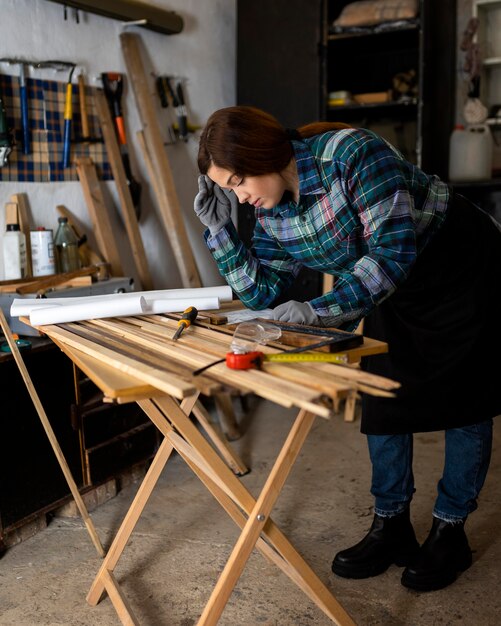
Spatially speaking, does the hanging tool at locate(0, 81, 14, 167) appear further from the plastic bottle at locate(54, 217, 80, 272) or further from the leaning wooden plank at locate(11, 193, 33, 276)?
the plastic bottle at locate(54, 217, 80, 272)

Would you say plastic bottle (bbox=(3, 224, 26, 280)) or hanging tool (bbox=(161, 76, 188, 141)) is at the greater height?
hanging tool (bbox=(161, 76, 188, 141))

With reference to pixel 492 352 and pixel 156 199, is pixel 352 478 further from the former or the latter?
pixel 156 199

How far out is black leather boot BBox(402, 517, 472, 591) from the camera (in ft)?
6.86

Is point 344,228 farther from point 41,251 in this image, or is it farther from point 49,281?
point 41,251

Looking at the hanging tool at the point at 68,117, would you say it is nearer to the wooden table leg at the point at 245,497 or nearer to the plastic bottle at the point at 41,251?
the plastic bottle at the point at 41,251

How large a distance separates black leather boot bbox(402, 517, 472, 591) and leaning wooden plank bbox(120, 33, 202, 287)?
1.85m

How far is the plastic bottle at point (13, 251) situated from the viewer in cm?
281

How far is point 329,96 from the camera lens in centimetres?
390

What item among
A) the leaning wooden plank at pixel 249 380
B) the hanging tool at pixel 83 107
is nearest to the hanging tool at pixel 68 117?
the hanging tool at pixel 83 107

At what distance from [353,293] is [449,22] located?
304cm

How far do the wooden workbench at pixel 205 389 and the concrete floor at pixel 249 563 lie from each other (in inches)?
6.0

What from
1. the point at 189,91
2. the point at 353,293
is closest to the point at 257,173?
the point at 353,293

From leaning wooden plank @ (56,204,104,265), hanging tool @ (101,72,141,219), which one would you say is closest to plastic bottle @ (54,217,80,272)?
leaning wooden plank @ (56,204,104,265)

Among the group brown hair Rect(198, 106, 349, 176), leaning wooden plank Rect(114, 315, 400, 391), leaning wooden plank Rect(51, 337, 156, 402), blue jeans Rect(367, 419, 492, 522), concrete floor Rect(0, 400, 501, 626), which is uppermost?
brown hair Rect(198, 106, 349, 176)
